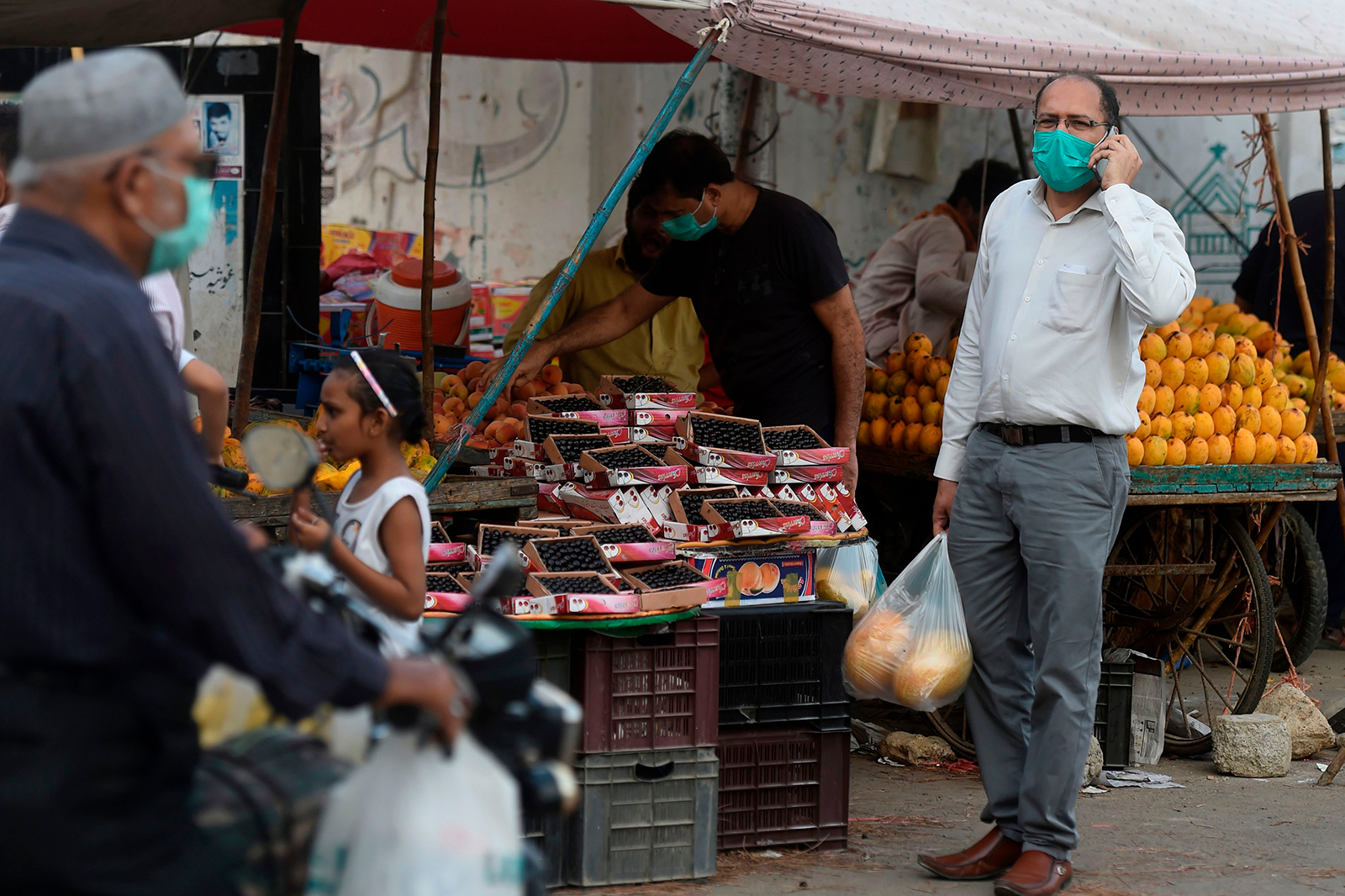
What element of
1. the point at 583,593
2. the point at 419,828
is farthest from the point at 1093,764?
the point at 419,828

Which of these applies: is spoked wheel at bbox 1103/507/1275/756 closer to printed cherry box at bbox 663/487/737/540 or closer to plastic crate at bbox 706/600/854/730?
plastic crate at bbox 706/600/854/730

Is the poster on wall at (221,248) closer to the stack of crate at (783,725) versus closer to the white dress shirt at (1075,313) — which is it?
the stack of crate at (783,725)

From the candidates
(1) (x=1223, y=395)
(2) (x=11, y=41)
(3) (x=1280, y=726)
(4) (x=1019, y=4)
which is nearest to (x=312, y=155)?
(2) (x=11, y=41)

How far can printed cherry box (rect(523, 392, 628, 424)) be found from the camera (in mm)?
5074

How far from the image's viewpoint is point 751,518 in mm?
4379

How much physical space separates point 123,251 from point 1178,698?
525 cm

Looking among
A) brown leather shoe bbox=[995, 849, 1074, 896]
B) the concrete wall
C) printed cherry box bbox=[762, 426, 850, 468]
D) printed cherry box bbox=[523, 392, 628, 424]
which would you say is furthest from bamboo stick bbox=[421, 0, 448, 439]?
the concrete wall

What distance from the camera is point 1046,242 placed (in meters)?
3.99

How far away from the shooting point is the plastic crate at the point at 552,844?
154 inches

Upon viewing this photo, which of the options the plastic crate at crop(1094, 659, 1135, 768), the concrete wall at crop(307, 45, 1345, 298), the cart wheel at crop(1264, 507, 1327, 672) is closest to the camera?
the plastic crate at crop(1094, 659, 1135, 768)

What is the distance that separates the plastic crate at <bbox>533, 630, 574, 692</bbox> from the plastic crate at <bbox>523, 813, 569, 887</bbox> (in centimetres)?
36

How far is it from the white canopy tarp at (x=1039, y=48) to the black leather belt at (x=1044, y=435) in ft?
4.62

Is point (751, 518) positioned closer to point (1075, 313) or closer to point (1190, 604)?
point (1075, 313)

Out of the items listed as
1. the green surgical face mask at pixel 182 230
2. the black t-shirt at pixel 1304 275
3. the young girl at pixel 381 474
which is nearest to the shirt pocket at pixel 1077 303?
the young girl at pixel 381 474
